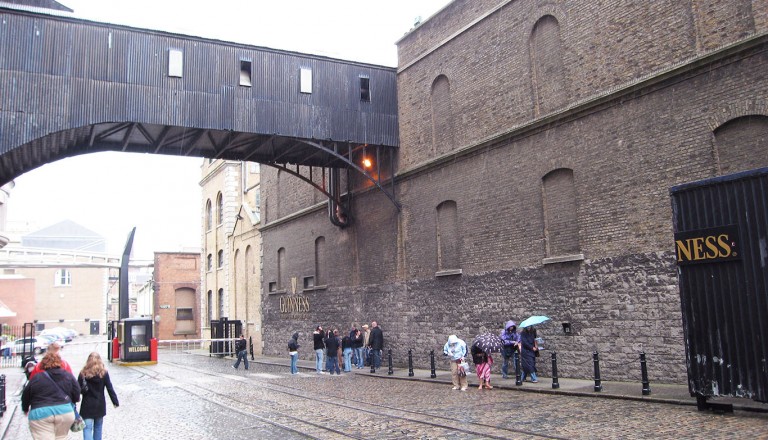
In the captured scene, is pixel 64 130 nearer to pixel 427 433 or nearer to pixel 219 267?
pixel 427 433

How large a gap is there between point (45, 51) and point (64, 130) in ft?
7.39

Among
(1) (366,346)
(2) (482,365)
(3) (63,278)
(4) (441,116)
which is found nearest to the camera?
(2) (482,365)

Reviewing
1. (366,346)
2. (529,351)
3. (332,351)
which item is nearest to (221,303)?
(366,346)

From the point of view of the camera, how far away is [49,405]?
7.41 m

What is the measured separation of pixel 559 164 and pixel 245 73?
10.9 m

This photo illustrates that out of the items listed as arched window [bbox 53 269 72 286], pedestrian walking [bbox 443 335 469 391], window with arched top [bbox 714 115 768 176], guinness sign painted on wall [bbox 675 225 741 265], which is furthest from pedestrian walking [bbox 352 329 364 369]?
arched window [bbox 53 269 72 286]

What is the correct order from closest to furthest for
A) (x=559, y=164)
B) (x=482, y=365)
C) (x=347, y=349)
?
(x=482, y=365)
(x=559, y=164)
(x=347, y=349)

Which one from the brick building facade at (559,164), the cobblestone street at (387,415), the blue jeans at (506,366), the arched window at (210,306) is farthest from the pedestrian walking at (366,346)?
the arched window at (210,306)

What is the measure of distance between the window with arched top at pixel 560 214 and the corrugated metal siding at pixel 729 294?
5.50 metres

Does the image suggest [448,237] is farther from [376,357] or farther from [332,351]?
[332,351]

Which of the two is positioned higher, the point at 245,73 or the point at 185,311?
Result: the point at 245,73

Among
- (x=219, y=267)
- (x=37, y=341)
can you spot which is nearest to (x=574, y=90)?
(x=219, y=267)

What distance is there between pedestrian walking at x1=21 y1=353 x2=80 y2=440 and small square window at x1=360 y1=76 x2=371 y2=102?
660 inches

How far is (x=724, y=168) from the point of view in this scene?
Answer: 1282 cm
